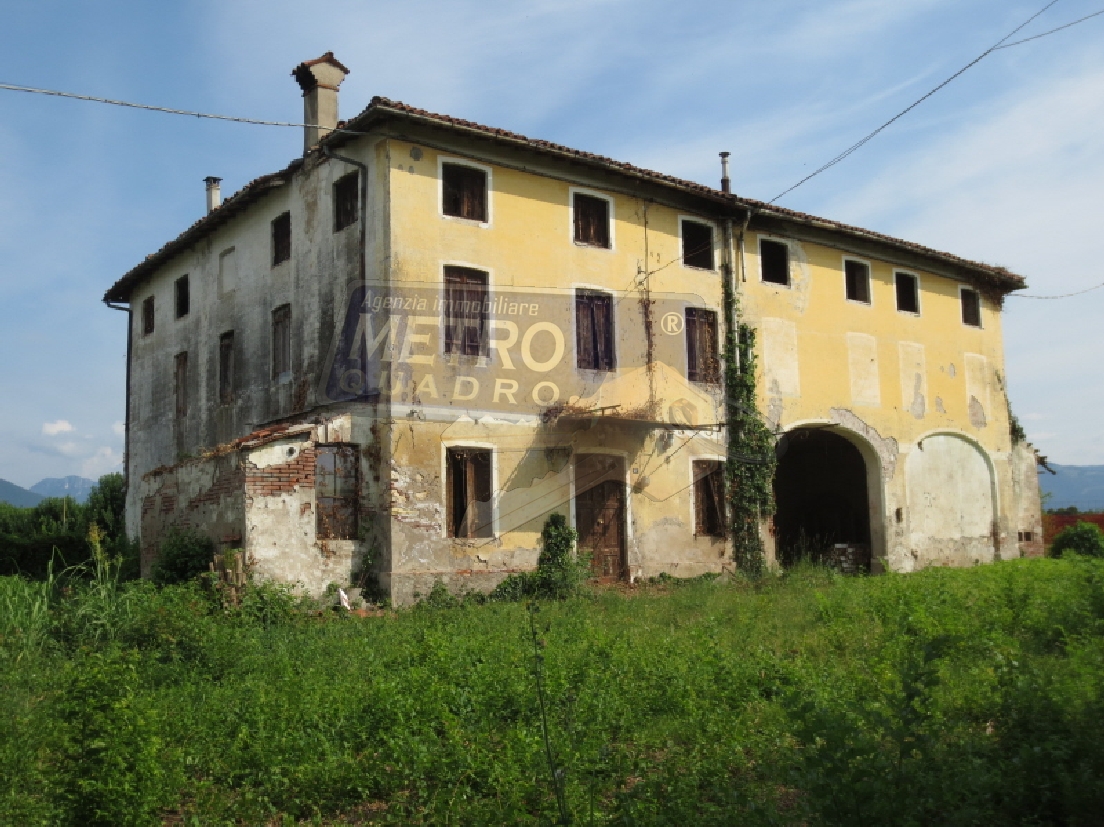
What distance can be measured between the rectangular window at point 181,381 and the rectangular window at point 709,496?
1145 centimetres

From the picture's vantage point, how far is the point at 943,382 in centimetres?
2320

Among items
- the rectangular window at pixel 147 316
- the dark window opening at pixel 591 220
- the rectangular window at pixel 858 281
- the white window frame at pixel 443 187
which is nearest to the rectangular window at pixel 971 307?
the rectangular window at pixel 858 281

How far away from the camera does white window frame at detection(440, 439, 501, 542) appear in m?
15.3

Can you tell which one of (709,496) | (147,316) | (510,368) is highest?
(147,316)

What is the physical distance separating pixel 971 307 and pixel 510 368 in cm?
1424

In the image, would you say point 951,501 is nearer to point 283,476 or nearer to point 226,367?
point 283,476

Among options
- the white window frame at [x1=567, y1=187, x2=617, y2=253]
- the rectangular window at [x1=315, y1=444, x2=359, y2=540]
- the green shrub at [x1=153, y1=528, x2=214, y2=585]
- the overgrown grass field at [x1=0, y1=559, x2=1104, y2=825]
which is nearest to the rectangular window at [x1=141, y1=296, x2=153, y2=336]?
the green shrub at [x1=153, y1=528, x2=214, y2=585]

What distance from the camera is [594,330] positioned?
1755 centimetres

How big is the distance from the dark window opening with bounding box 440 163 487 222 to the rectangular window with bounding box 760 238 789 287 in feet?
A: 22.9

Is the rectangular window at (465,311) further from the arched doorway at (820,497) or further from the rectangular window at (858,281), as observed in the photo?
the rectangular window at (858,281)

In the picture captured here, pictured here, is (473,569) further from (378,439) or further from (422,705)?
(422,705)

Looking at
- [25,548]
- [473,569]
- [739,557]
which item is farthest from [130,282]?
[739,557]

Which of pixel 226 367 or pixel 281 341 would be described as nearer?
pixel 281 341

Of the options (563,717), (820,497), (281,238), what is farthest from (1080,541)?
(563,717)
